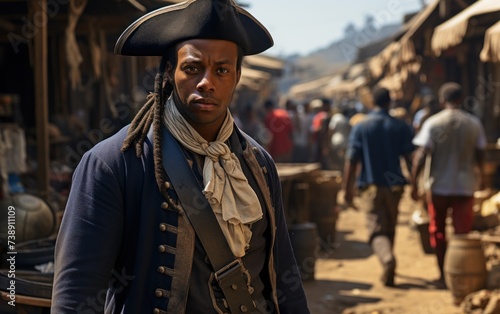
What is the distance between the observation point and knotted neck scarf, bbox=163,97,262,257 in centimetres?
253

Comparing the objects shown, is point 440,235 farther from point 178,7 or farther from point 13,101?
point 178,7

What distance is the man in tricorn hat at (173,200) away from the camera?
2389 mm

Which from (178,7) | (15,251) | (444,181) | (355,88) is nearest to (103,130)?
(444,181)

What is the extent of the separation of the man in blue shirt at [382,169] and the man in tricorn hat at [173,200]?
5.96 meters

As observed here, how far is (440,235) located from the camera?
8305 mm

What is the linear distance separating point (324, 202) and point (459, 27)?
9.64ft

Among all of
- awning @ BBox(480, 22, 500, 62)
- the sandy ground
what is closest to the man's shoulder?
the sandy ground

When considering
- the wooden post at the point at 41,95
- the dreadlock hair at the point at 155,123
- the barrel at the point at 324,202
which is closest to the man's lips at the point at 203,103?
the dreadlock hair at the point at 155,123

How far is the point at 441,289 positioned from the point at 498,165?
370 centimetres

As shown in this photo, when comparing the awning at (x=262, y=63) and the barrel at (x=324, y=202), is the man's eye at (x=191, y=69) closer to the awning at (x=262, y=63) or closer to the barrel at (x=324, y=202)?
the barrel at (x=324, y=202)

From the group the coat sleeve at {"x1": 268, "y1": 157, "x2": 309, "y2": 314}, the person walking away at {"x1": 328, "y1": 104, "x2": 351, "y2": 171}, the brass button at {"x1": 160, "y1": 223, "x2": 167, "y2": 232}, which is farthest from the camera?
the person walking away at {"x1": 328, "y1": 104, "x2": 351, "y2": 171}

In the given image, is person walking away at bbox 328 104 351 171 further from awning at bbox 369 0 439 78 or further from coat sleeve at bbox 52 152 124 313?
coat sleeve at bbox 52 152 124 313

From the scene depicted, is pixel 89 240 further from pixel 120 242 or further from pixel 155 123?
pixel 155 123

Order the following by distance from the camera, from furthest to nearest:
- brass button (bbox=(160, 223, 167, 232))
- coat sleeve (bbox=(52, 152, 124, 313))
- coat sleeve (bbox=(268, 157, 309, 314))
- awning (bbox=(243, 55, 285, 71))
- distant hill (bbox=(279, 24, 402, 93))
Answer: awning (bbox=(243, 55, 285, 71)), distant hill (bbox=(279, 24, 402, 93)), coat sleeve (bbox=(268, 157, 309, 314)), brass button (bbox=(160, 223, 167, 232)), coat sleeve (bbox=(52, 152, 124, 313))
